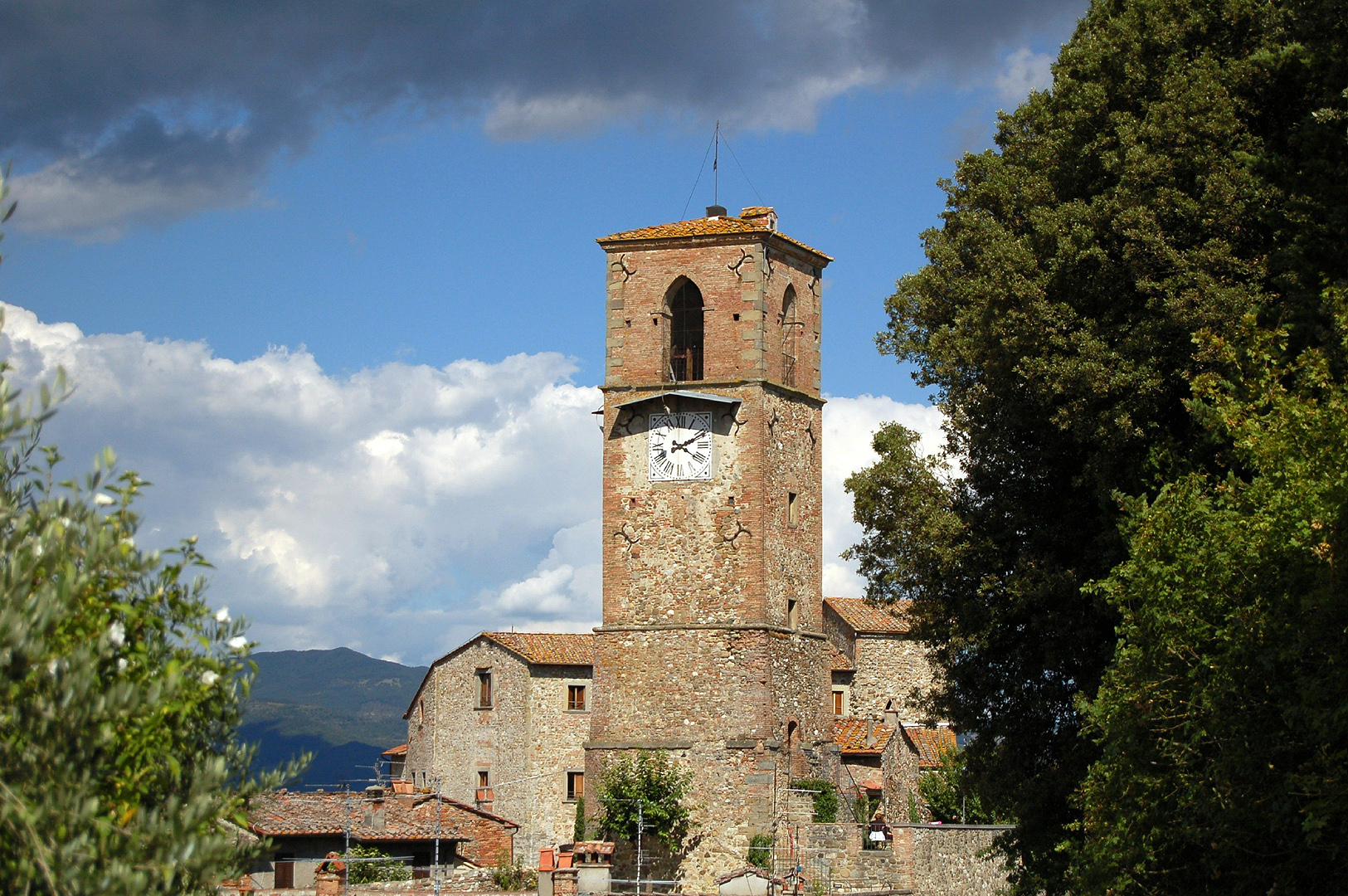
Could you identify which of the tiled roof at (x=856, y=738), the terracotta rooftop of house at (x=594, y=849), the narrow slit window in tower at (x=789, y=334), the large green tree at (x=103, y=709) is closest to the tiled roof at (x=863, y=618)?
the tiled roof at (x=856, y=738)

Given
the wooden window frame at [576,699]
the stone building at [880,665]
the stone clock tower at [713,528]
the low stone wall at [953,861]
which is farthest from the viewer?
the stone building at [880,665]

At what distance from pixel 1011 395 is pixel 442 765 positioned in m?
33.1

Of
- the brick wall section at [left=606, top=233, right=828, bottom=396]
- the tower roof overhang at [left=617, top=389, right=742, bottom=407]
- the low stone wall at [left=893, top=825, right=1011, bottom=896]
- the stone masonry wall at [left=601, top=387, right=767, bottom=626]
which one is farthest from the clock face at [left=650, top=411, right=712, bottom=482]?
the low stone wall at [left=893, top=825, right=1011, bottom=896]

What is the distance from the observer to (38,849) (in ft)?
21.0

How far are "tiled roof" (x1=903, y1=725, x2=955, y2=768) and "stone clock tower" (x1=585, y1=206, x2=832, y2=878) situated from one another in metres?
9.84

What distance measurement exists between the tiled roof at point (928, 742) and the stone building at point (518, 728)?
9.60 m

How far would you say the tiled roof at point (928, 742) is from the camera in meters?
44.5

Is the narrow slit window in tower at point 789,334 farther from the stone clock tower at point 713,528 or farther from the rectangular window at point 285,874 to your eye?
the rectangular window at point 285,874

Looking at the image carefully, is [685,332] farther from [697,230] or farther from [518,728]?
[518,728]

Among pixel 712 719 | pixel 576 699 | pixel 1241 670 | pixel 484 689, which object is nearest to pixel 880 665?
pixel 576 699

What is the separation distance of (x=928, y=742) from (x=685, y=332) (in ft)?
54.4

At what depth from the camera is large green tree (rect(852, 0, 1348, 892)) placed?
16578 mm

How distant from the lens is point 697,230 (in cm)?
3522

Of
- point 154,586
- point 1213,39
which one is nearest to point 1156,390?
point 1213,39
